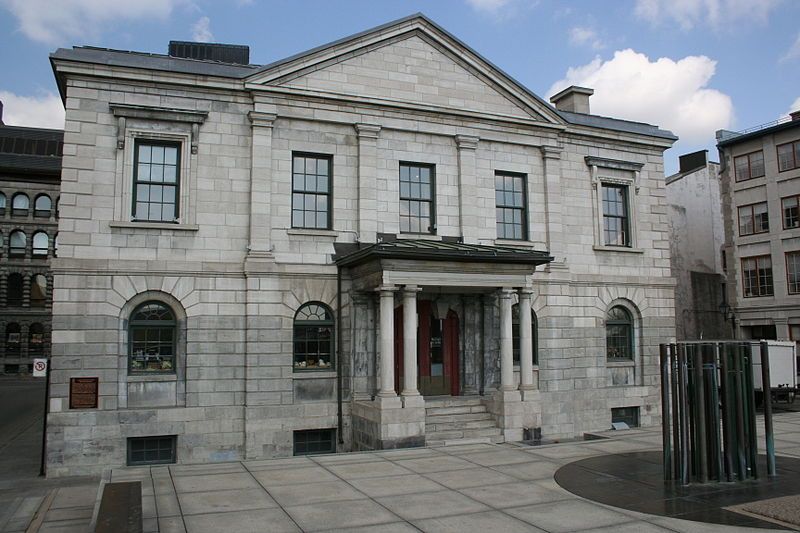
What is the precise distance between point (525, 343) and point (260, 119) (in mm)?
9329

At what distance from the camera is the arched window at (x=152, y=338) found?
1673cm

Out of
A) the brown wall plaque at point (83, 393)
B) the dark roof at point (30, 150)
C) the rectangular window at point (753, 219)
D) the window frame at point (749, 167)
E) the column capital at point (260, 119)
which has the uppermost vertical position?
the dark roof at point (30, 150)

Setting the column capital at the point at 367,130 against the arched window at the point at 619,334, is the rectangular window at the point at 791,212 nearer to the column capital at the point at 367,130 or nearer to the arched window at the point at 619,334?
the arched window at the point at 619,334

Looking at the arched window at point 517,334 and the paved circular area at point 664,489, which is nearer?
the paved circular area at point 664,489

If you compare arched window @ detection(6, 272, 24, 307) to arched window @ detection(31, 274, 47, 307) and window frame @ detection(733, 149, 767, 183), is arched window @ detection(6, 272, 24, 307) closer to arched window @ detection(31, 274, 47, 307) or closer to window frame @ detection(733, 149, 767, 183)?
arched window @ detection(31, 274, 47, 307)

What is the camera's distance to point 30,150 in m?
53.2

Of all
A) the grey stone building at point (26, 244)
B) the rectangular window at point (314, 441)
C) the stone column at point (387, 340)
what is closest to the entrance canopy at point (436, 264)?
the stone column at point (387, 340)

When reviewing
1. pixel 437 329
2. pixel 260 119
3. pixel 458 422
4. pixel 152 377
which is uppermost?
pixel 260 119

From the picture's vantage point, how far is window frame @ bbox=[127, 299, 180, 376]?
16.6m

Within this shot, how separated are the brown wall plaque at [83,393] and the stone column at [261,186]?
4859 mm

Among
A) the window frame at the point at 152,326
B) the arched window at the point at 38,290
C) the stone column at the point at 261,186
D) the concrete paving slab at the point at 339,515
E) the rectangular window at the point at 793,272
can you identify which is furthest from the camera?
the arched window at the point at 38,290

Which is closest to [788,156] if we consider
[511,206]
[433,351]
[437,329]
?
[511,206]

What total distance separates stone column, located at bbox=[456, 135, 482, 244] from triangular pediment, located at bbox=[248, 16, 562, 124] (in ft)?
3.32

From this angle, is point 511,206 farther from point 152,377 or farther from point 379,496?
point 379,496
